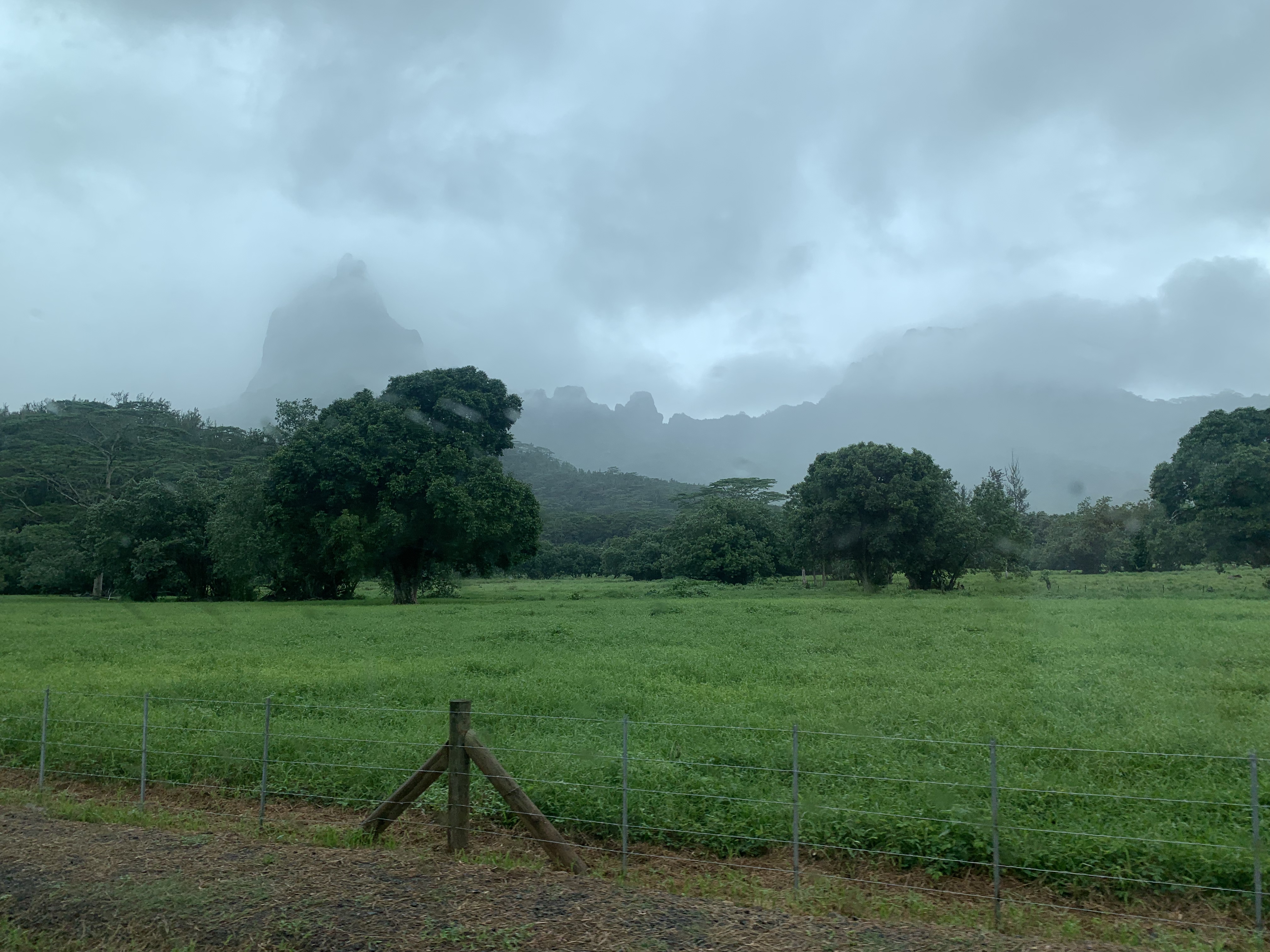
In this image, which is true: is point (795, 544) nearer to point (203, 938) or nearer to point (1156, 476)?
point (1156, 476)

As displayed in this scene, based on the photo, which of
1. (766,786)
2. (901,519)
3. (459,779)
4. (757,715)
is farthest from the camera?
(901,519)

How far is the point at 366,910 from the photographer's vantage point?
4.65m

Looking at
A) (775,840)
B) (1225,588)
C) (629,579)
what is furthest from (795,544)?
(775,840)

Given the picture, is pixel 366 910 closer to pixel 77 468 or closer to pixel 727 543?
pixel 727 543

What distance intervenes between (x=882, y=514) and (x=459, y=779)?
3577 centimetres

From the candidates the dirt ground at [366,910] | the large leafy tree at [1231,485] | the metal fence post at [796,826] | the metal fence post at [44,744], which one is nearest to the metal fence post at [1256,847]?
the dirt ground at [366,910]

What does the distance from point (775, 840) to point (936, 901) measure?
120cm

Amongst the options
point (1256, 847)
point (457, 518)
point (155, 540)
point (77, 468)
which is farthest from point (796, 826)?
point (77, 468)

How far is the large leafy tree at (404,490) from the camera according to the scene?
108 ft

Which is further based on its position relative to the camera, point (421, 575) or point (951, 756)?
point (421, 575)

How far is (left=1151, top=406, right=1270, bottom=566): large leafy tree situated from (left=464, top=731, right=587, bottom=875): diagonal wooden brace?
3703 centimetres

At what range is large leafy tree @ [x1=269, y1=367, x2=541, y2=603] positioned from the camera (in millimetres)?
32812

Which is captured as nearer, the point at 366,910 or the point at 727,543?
the point at 366,910

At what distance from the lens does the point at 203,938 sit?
14.4ft
